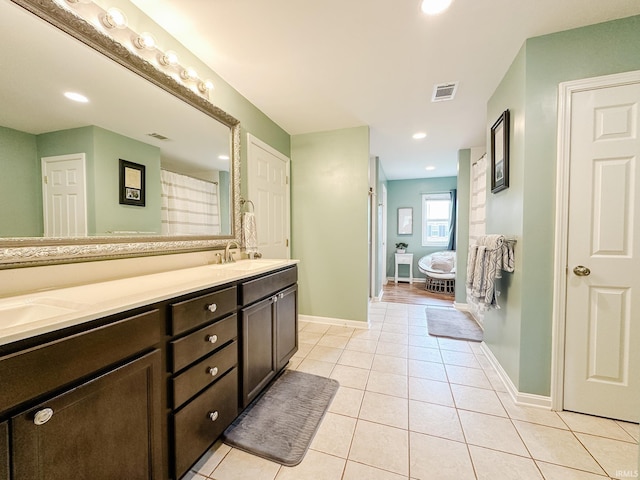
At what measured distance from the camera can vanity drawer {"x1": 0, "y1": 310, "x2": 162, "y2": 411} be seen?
24.5 inches

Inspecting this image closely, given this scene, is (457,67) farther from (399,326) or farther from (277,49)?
(399,326)

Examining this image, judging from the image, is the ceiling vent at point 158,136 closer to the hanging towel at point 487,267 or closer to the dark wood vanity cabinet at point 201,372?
the dark wood vanity cabinet at point 201,372

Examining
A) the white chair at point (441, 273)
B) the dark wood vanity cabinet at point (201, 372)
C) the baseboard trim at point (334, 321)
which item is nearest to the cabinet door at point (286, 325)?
the dark wood vanity cabinet at point (201, 372)

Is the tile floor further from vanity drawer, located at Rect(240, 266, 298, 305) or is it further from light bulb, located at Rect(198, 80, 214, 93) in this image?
light bulb, located at Rect(198, 80, 214, 93)

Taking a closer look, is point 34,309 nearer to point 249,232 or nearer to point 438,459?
point 249,232

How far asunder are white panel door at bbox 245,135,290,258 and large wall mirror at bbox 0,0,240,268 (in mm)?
702

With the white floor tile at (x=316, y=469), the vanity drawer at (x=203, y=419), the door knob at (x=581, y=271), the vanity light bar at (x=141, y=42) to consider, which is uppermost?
the vanity light bar at (x=141, y=42)

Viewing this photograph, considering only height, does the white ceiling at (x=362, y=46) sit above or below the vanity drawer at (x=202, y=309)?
above

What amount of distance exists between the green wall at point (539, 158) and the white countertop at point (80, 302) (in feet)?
6.41

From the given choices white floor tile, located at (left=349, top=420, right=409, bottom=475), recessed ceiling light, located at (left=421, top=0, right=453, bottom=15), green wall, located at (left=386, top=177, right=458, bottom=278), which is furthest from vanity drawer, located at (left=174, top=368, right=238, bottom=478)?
green wall, located at (left=386, top=177, right=458, bottom=278)

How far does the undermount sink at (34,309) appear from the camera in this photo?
→ 84 centimetres

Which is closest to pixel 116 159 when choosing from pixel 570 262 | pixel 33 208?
pixel 33 208

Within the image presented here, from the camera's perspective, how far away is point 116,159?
1361 mm

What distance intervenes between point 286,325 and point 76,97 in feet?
6.01
